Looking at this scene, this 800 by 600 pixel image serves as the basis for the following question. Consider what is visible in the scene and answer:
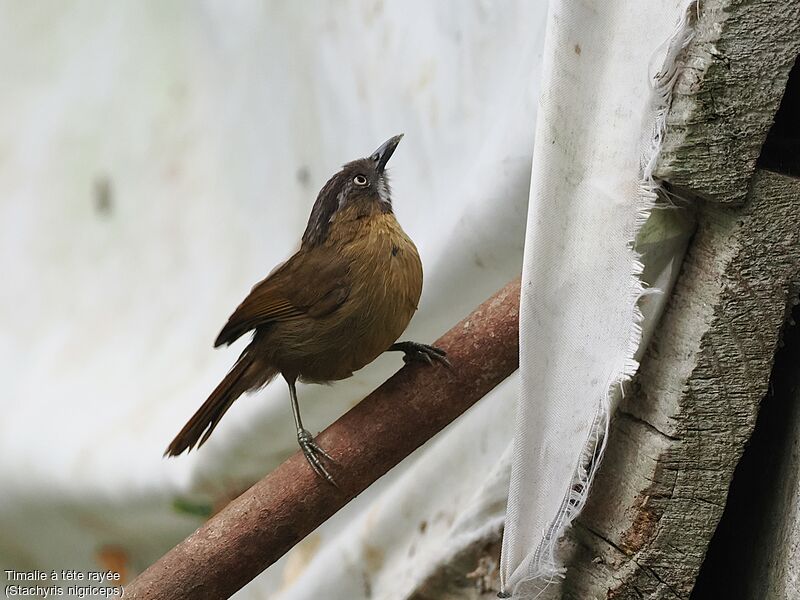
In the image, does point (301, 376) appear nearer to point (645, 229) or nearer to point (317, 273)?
point (317, 273)

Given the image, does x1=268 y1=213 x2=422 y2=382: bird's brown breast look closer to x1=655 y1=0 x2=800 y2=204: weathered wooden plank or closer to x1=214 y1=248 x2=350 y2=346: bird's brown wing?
x1=214 y1=248 x2=350 y2=346: bird's brown wing

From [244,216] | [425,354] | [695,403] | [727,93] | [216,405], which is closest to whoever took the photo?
[727,93]

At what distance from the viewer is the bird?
64.8 inches

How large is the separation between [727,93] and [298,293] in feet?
2.75

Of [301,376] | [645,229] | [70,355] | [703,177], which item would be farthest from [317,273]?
[70,355]

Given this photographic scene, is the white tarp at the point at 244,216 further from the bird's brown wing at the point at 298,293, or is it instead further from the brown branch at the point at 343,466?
the bird's brown wing at the point at 298,293

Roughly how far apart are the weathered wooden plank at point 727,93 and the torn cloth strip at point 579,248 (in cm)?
3

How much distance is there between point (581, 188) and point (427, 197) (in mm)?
813

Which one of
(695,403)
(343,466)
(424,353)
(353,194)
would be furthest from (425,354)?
(695,403)

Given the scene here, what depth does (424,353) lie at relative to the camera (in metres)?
1.61

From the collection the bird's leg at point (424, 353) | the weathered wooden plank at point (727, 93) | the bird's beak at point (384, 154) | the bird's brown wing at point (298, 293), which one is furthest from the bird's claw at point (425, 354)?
the weathered wooden plank at point (727, 93)

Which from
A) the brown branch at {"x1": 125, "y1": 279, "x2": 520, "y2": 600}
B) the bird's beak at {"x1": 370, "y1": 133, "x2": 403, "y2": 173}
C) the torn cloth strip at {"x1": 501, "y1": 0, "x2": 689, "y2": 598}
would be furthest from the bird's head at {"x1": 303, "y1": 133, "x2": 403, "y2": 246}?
the torn cloth strip at {"x1": 501, "y1": 0, "x2": 689, "y2": 598}

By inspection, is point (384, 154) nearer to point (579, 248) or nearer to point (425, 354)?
point (425, 354)

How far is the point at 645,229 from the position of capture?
1310 mm
